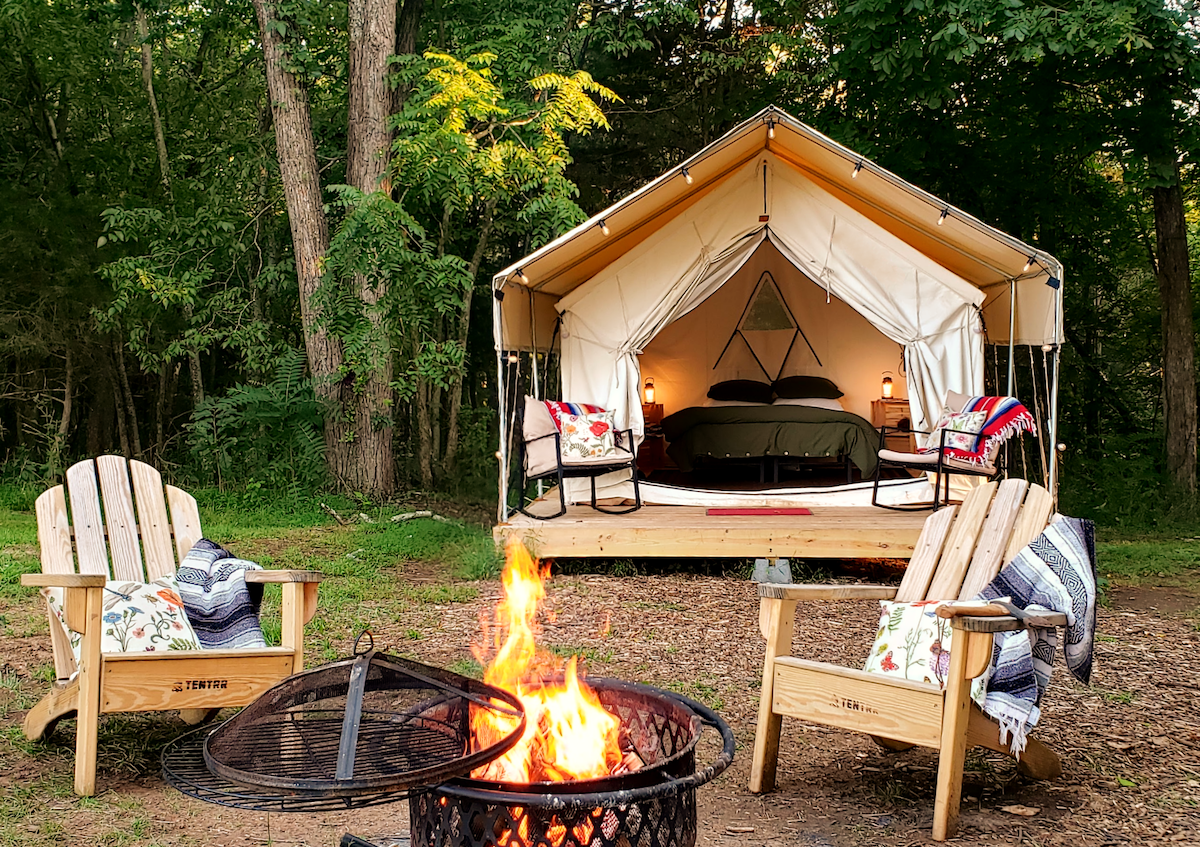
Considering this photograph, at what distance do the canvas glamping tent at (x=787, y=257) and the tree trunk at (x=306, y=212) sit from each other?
1.96 m

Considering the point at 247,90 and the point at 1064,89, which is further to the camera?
the point at 247,90

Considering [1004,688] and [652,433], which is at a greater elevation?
[652,433]

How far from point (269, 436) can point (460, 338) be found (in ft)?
7.04

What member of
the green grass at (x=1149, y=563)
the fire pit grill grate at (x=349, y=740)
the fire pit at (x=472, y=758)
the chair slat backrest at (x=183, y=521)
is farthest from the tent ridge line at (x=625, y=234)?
the fire pit grill grate at (x=349, y=740)

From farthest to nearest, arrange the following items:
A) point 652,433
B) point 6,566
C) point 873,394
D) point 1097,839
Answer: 1. point 873,394
2. point 652,433
3. point 6,566
4. point 1097,839

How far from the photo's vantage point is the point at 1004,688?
2.75 metres

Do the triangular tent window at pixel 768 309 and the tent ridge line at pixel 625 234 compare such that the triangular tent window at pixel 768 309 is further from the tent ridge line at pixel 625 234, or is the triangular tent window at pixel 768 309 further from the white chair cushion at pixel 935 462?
the white chair cushion at pixel 935 462

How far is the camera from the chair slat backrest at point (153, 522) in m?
3.49

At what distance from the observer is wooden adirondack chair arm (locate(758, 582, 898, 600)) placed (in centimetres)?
296

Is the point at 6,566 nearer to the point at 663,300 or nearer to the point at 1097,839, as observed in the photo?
the point at 663,300

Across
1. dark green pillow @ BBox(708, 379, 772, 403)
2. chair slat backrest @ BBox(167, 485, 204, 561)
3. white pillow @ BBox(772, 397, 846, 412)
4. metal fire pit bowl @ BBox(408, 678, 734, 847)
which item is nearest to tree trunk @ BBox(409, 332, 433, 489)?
dark green pillow @ BBox(708, 379, 772, 403)

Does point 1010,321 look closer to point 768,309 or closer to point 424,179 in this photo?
point 768,309

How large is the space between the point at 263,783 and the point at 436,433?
9.04 m

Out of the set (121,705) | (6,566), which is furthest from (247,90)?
(121,705)
